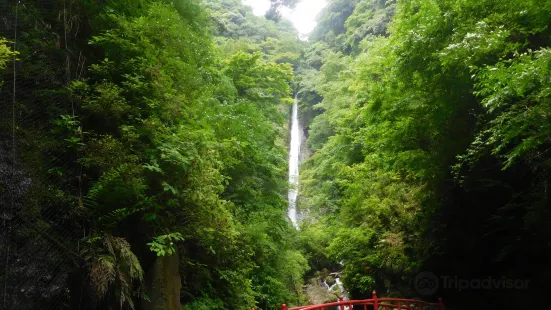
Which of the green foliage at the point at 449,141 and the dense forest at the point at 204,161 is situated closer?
the dense forest at the point at 204,161

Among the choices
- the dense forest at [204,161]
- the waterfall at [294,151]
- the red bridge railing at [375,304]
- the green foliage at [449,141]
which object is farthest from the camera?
the waterfall at [294,151]

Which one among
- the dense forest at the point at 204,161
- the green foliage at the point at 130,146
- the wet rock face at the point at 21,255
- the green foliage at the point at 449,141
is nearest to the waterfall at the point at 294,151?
the green foliage at the point at 449,141

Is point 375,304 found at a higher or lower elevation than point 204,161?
lower

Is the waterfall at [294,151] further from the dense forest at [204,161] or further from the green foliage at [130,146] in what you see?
the green foliage at [130,146]

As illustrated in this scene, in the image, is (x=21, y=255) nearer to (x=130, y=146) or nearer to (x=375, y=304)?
(x=130, y=146)

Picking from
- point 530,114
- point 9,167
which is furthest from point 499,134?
point 9,167

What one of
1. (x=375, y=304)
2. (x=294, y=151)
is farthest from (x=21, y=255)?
(x=294, y=151)

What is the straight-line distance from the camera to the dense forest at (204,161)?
491 cm

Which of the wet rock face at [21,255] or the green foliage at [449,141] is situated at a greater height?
the green foliage at [449,141]

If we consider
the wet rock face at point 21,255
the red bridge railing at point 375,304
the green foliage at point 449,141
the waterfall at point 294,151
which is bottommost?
the red bridge railing at point 375,304

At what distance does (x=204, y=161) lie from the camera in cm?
634

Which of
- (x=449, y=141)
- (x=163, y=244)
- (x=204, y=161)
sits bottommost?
(x=163, y=244)

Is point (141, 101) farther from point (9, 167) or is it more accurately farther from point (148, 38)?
point (9, 167)

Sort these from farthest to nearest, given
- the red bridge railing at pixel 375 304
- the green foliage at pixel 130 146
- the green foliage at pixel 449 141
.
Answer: the green foliage at pixel 449 141 < the red bridge railing at pixel 375 304 < the green foliage at pixel 130 146
